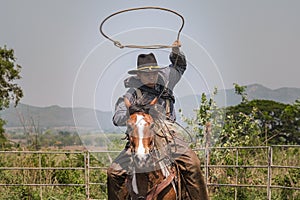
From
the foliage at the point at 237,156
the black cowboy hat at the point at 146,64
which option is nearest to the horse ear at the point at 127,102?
the black cowboy hat at the point at 146,64

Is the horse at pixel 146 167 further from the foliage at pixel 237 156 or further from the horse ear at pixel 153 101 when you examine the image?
the foliage at pixel 237 156

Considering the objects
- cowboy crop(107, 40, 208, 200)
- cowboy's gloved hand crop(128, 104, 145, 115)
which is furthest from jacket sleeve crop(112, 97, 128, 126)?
cowboy's gloved hand crop(128, 104, 145, 115)

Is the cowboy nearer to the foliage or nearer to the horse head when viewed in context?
the horse head

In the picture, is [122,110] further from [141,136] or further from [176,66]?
[176,66]

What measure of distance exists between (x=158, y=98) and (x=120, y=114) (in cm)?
44

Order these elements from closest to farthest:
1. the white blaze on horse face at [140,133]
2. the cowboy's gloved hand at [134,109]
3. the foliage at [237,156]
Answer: the white blaze on horse face at [140,133] < the cowboy's gloved hand at [134,109] < the foliage at [237,156]

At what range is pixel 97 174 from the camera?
44.6ft

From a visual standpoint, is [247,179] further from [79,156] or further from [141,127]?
[141,127]

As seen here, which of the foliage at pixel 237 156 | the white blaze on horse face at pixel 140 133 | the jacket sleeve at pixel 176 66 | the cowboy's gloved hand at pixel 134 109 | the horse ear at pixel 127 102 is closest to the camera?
the white blaze on horse face at pixel 140 133

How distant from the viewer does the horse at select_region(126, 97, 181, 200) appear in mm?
4875

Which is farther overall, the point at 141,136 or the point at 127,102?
the point at 127,102

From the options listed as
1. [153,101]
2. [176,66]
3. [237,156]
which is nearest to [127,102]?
[153,101]

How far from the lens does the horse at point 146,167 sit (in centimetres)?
488

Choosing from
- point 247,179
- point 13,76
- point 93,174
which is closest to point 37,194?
point 93,174
